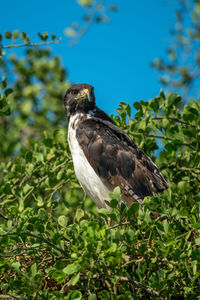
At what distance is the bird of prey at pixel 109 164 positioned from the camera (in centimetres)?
486

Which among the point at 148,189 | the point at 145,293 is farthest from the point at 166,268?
the point at 148,189

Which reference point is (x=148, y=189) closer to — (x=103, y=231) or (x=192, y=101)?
(x=192, y=101)

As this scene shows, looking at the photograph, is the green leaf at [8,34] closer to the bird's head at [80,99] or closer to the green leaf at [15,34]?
the green leaf at [15,34]

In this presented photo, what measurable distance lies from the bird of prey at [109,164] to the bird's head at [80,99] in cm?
45

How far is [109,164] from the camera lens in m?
4.95

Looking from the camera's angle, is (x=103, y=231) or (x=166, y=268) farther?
(x=166, y=268)

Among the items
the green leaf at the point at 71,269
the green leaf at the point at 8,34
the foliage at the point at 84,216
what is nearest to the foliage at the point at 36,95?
the foliage at the point at 84,216

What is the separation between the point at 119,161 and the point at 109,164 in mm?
144

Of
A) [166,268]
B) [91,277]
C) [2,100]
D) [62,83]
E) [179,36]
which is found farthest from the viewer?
Result: [179,36]

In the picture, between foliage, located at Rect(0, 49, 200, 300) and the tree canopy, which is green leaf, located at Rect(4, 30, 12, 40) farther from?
foliage, located at Rect(0, 49, 200, 300)

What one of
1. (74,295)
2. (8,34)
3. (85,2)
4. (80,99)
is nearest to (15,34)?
(8,34)

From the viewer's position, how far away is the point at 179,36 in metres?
9.02

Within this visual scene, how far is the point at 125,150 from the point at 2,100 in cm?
153

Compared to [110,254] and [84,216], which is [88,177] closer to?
[84,216]
